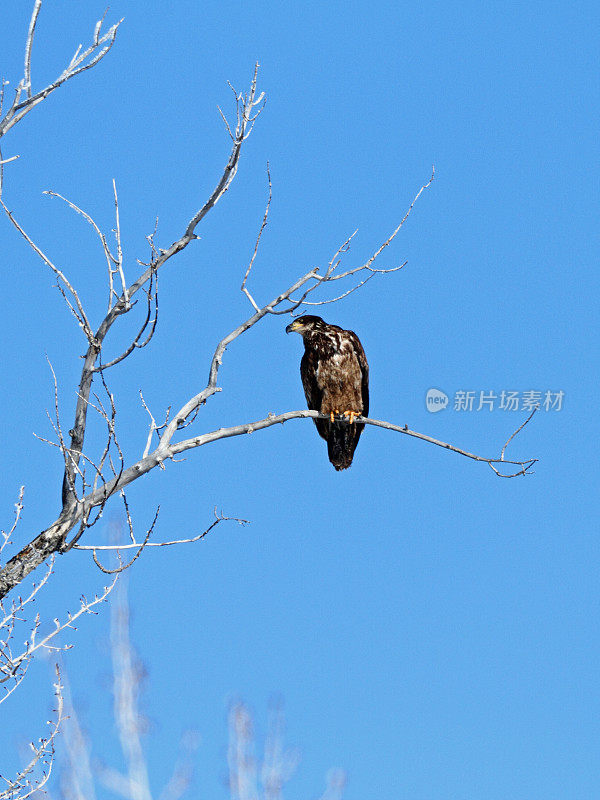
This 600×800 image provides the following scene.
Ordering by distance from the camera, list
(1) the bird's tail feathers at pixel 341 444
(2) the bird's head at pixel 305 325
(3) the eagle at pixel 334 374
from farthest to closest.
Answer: (1) the bird's tail feathers at pixel 341 444
(2) the bird's head at pixel 305 325
(3) the eagle at pixel 334 374

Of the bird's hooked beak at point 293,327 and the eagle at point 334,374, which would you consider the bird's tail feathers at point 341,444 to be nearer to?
the eagle at point 334,374

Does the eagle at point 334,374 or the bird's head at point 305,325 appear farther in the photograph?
the bird's head at point 305,325

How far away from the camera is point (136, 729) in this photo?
6426 mm

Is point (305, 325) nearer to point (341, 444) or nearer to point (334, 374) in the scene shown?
point (334, 374)

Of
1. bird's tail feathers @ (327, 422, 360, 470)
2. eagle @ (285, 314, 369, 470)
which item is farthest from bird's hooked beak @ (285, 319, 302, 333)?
bird's tail feathers @ (327, 422, 360, 470)

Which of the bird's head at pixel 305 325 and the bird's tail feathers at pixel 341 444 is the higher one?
the bird's head at pixel 305 325

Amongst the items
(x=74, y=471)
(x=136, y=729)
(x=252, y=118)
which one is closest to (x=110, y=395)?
(x=74, y=471)

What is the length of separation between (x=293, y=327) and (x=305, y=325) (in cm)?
11

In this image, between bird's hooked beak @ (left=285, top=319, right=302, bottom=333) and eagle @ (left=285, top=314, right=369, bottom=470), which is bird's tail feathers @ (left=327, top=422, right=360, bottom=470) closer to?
eagle @ (left=285, top=314, right=369, bottom=470)

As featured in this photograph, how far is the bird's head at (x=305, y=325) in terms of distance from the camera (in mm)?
8164

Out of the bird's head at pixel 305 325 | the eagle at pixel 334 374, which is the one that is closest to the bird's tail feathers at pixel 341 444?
the eagle at pixel 334 374

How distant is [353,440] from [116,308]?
4.19 meters

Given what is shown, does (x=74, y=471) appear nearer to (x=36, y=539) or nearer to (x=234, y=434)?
(x=36, y=539)

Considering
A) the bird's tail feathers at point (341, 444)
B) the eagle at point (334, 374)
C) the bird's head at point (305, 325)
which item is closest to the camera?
the eagle at point (334, 374)
